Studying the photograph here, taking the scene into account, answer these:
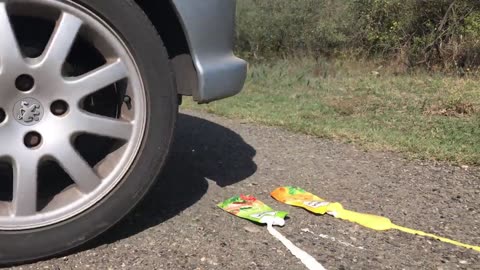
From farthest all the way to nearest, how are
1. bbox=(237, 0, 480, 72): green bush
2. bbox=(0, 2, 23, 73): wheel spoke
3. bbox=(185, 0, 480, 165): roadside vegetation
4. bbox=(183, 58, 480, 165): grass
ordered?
bbox=(237, 0, 480, 72): green bush → bbox=(185, 0, 480, 165): roadside vegetation → bbox=(183, 58, 480, 165): grass → bbox=(0, 2, 23, 73): wheel spoke

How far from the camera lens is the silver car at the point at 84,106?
8.56 feet

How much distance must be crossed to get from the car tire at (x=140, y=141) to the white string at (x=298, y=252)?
28.4 inches

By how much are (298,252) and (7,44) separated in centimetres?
168

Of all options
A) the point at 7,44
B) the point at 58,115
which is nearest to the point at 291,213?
the point at 58,115

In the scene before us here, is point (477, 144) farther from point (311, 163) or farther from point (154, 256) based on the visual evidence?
point (154, 256)

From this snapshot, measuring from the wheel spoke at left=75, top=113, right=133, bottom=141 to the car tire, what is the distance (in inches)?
3.5

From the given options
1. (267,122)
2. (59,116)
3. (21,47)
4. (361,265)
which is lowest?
(267,122)

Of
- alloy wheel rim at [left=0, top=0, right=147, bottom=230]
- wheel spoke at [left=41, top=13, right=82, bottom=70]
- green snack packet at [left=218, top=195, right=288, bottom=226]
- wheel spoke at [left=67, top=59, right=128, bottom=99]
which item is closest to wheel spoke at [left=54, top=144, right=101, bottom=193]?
alloy wheel rim at [left=0, top=0, right=147, bottom=230]

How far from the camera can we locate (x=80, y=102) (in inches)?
108

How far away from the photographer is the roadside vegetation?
18.3ft

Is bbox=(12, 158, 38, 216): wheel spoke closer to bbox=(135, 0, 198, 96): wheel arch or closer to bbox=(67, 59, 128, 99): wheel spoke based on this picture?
bbox=(67, 59, 128, 99): wheel spoke

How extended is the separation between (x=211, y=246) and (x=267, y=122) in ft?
10.9

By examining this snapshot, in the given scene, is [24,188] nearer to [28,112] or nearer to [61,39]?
[28,112]

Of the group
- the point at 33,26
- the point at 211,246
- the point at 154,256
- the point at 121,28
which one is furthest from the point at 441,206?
the point at 33,26
